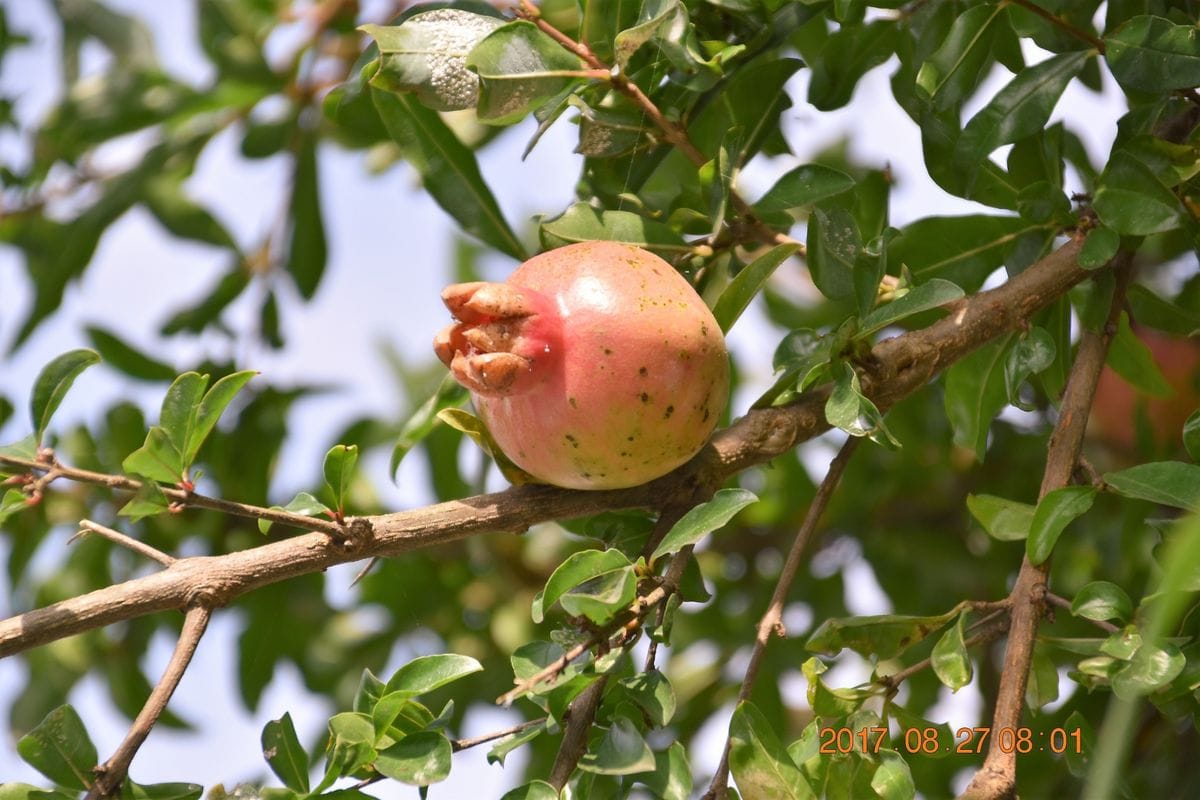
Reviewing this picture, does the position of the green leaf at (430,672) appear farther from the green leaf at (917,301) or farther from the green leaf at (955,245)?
the green leaf at (955,245)

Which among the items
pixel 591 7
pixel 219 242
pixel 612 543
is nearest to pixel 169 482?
pixel 612 543

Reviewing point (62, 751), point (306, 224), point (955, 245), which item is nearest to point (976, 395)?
point (955, 245)

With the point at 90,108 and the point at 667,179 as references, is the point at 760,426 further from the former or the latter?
the point at 90,108

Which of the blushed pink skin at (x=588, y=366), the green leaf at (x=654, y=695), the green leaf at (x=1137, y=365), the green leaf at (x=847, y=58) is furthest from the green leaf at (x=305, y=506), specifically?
the green leaf at (x=1137, y=365)

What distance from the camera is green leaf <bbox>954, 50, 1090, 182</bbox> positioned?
2.96ft

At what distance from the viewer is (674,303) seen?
2.72 feet

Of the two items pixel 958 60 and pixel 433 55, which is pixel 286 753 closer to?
pixel 433 55

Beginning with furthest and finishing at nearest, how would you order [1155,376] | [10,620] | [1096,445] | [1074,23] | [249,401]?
[1096,445] < [249,401] < [1155,376] < [1074,23] < [10,620]

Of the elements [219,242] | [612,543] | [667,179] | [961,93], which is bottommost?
[219,242]

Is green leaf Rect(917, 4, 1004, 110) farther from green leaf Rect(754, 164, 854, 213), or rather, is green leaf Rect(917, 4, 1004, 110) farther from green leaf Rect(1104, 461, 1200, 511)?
green leaf Rect(1104, 461, 1200, 511)

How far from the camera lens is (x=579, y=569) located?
750mm

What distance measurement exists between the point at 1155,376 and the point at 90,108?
1326 millimetres

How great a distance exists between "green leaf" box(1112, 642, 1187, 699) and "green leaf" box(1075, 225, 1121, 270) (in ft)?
0.85

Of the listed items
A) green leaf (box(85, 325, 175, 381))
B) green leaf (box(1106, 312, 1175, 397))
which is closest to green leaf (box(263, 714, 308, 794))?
green leaf (box(1106, 312, 1175, 397))
